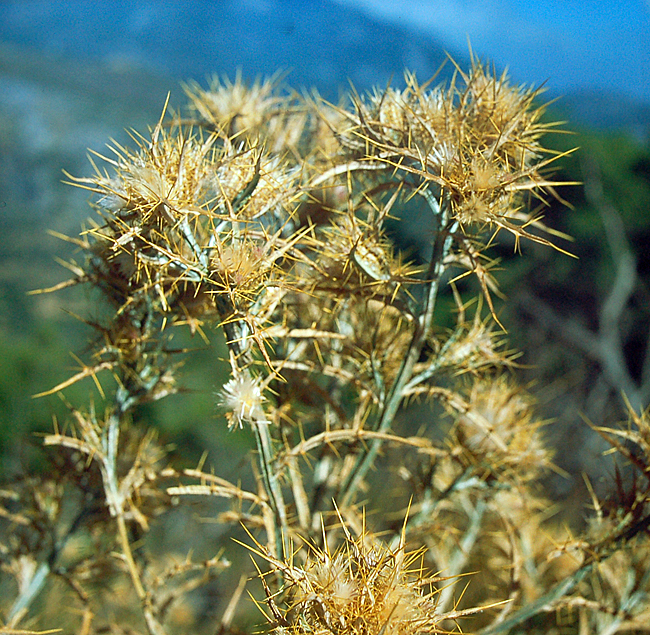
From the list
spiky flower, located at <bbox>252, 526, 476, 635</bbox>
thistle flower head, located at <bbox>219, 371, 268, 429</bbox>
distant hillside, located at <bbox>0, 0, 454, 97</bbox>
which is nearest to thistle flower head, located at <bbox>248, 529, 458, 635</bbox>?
spiky flower, located at <bbox>252, 526, 476, 635</bbox>

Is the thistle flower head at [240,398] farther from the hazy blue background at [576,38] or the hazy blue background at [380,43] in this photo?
the hazy blue background at [576,38]

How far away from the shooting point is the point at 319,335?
57 cm

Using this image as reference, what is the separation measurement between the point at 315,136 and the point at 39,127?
843cm

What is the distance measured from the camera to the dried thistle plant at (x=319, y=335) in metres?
0.50

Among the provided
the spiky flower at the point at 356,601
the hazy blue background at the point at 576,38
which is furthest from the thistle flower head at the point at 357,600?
the hazy blue background at the point at 576,38

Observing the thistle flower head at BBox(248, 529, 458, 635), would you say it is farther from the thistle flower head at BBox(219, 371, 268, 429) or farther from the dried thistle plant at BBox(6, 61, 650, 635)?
the thistle flower head at BBox(219, 371, 268, 429)

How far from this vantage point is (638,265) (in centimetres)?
544

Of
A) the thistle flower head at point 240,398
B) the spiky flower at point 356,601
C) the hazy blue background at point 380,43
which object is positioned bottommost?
the spiky flower at point 356,601

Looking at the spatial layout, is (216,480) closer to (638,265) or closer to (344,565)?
(344,565)

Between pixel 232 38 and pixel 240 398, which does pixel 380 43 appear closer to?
pixel 240 398

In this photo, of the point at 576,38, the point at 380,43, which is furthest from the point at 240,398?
the point at 576,38

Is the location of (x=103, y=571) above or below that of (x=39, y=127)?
below

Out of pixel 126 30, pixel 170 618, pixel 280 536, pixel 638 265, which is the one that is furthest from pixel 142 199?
pixel 126 30

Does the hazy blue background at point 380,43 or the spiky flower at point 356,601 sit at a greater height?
the hazy blue background at point 380,43
